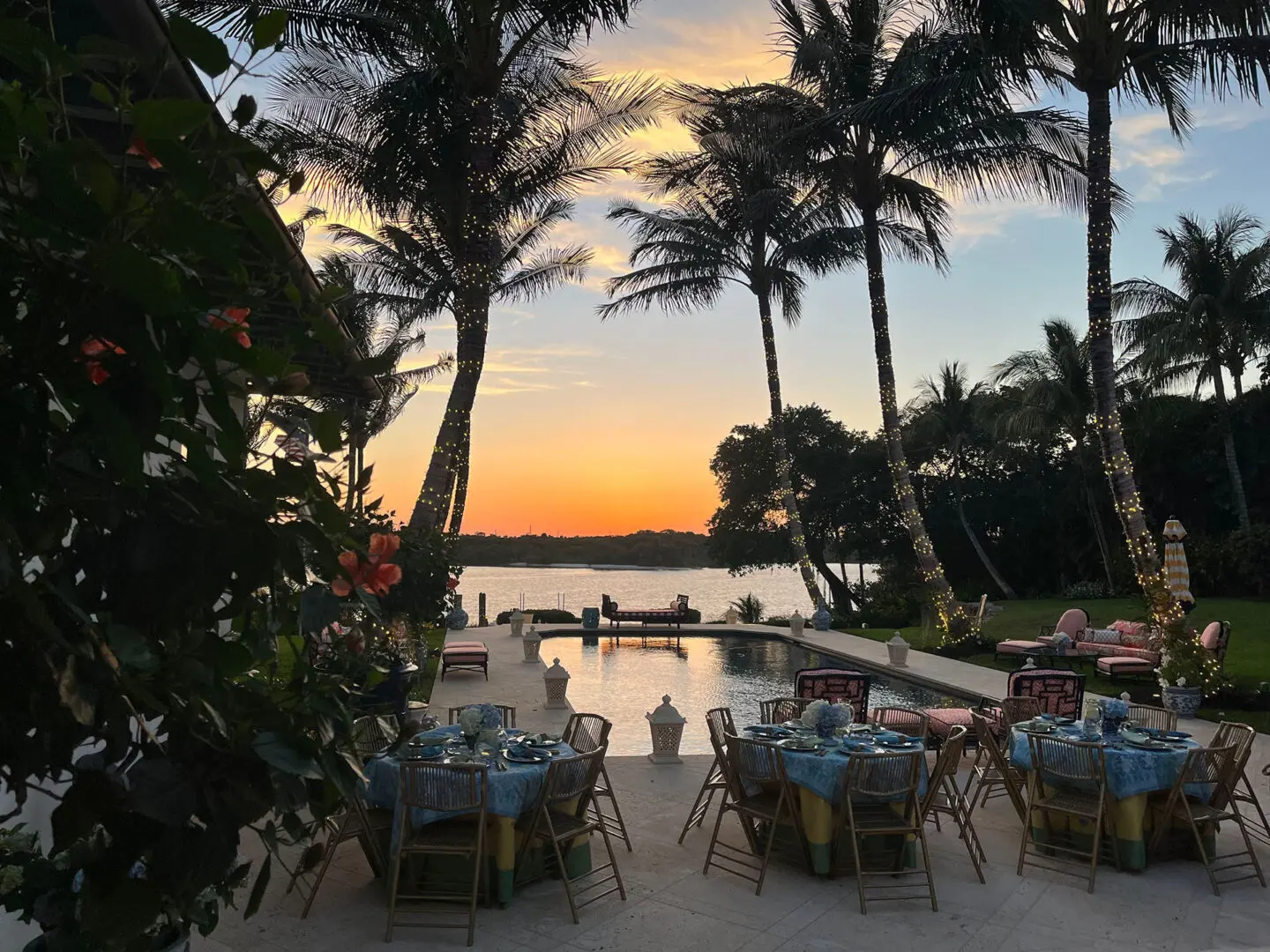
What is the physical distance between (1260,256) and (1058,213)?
15944 mm

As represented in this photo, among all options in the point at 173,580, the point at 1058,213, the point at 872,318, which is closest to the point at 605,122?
the point at 872,318

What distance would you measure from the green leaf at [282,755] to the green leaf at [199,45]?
690 mm

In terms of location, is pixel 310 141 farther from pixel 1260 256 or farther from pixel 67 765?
pixel 1260 256

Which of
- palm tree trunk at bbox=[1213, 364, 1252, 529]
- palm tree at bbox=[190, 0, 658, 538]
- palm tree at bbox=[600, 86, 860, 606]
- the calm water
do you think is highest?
palm tree at bbox=[600, 86, 860, 606]

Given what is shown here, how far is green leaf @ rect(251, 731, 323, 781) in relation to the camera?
946 millimetres

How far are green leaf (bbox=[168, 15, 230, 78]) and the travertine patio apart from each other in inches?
187

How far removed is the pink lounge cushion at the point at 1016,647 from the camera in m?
14.8

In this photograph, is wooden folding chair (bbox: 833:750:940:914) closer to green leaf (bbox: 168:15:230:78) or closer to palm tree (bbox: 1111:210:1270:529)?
green leaf (bbox: 168:15:230:78)

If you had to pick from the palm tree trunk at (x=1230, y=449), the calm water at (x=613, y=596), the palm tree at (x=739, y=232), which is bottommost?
the calm water at (x=613, y=596)

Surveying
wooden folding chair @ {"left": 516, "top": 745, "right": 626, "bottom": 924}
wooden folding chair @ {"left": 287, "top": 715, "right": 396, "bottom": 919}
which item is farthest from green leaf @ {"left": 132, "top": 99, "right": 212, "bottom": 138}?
wooden folding chair @ {"left": 516, "top": 745, "right": 626, "bottom": 924}

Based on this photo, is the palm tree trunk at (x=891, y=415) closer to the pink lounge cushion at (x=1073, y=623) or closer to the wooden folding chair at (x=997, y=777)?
the pink lounge cushion at (x=1073, y=623)

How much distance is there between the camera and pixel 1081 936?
4867 millimetres

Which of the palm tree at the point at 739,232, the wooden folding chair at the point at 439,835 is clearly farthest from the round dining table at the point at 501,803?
the palm tree at the point at 739,232

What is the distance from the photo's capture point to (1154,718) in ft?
24.3
